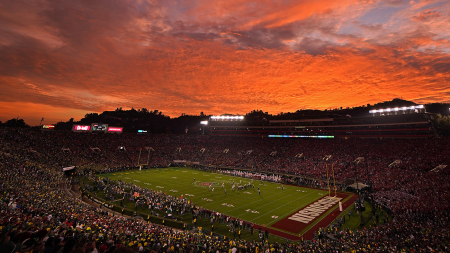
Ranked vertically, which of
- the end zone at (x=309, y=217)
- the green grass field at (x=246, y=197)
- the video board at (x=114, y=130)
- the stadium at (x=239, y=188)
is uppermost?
the video board at (x=114, y=130)

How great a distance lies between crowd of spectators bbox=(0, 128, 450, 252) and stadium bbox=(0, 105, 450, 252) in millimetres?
126

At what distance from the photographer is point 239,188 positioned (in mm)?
36188

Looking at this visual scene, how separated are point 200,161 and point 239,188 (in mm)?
30382

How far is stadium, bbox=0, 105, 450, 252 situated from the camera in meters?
12.7

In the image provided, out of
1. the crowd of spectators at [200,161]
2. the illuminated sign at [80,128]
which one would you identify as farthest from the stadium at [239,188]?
the illuminated sign at [80,128]

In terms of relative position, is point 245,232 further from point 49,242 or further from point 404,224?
point 49,242

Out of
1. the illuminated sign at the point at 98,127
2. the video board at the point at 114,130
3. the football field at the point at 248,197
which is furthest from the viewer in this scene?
the video board at the point at 114,130

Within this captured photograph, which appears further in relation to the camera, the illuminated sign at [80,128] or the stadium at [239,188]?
the illuminated sign at [80,128]

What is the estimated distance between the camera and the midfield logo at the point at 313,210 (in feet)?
77.8

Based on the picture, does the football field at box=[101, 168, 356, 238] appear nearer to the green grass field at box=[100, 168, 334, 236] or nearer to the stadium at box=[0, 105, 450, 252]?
the green grass field at box=[100, 168, 334, 236]

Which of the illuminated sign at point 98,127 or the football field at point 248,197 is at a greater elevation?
the illuminated sign at point 98,127

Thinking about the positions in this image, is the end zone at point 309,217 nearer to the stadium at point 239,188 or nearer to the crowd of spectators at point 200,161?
the stadium at point 239,188

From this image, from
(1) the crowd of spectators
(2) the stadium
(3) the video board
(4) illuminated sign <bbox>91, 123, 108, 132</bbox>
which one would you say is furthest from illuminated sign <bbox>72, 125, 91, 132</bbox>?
(3) the video board

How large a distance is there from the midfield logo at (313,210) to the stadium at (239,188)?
0.14m
